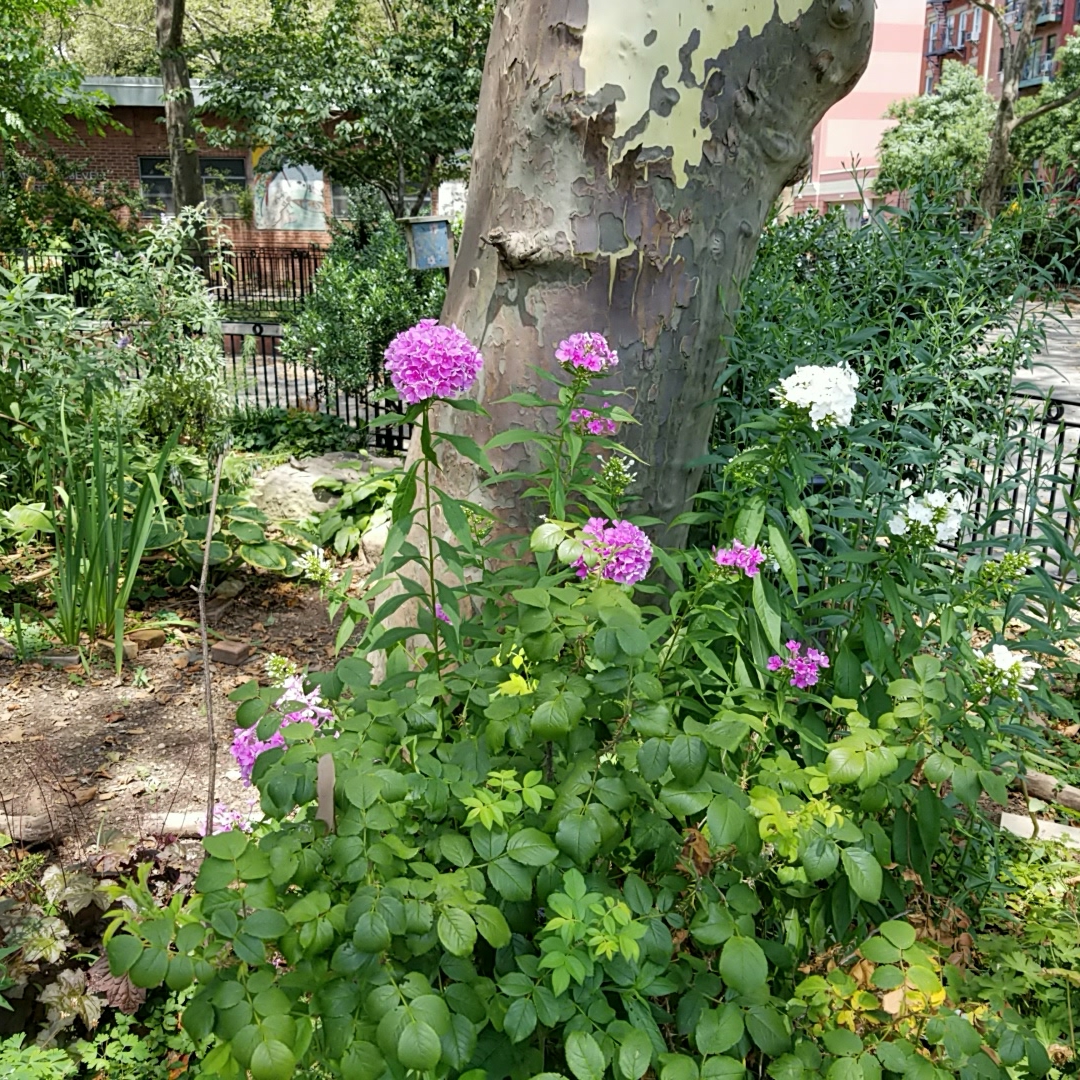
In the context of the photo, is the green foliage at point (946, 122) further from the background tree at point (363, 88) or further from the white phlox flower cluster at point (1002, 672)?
the white phlox flower cluster at point (1002, 672)

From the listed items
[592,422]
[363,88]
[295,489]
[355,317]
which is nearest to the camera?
[592,422]

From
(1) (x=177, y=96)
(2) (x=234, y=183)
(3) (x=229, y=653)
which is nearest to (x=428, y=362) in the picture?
(3) (x=229, y=653)

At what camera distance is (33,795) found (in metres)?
3.09

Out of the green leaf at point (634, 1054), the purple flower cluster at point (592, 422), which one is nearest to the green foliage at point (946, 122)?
the purple flower cluster at point (592, 422)

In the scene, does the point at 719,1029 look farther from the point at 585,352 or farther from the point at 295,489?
the point at 295,489

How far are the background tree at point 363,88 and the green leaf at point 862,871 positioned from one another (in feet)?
41.6

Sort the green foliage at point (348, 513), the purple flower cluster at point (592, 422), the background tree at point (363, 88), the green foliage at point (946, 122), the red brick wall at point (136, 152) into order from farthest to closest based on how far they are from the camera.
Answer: the green foliage at point (946, 122), the red brick wall at point (136, 152), the background tree at point (363, 88), the green foliage at point (348, 513), the purple flower cluster at point (592, 422)

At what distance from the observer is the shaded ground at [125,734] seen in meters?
3.02

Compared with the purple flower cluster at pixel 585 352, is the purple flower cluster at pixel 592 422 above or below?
below

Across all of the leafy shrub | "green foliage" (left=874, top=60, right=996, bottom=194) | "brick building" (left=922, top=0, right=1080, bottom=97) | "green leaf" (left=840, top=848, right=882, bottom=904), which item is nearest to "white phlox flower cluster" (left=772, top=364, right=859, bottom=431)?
the leafy shrub

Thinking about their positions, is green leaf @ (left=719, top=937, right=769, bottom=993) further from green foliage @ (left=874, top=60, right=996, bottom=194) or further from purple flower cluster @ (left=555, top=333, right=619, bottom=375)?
green foliage @ (left=874, top=60, right=996, bottom=194)

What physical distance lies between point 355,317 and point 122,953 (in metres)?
6.96

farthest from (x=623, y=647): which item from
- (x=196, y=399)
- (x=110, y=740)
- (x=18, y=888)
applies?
(x=196, y=399)

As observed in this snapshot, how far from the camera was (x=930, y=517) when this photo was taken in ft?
6.57
